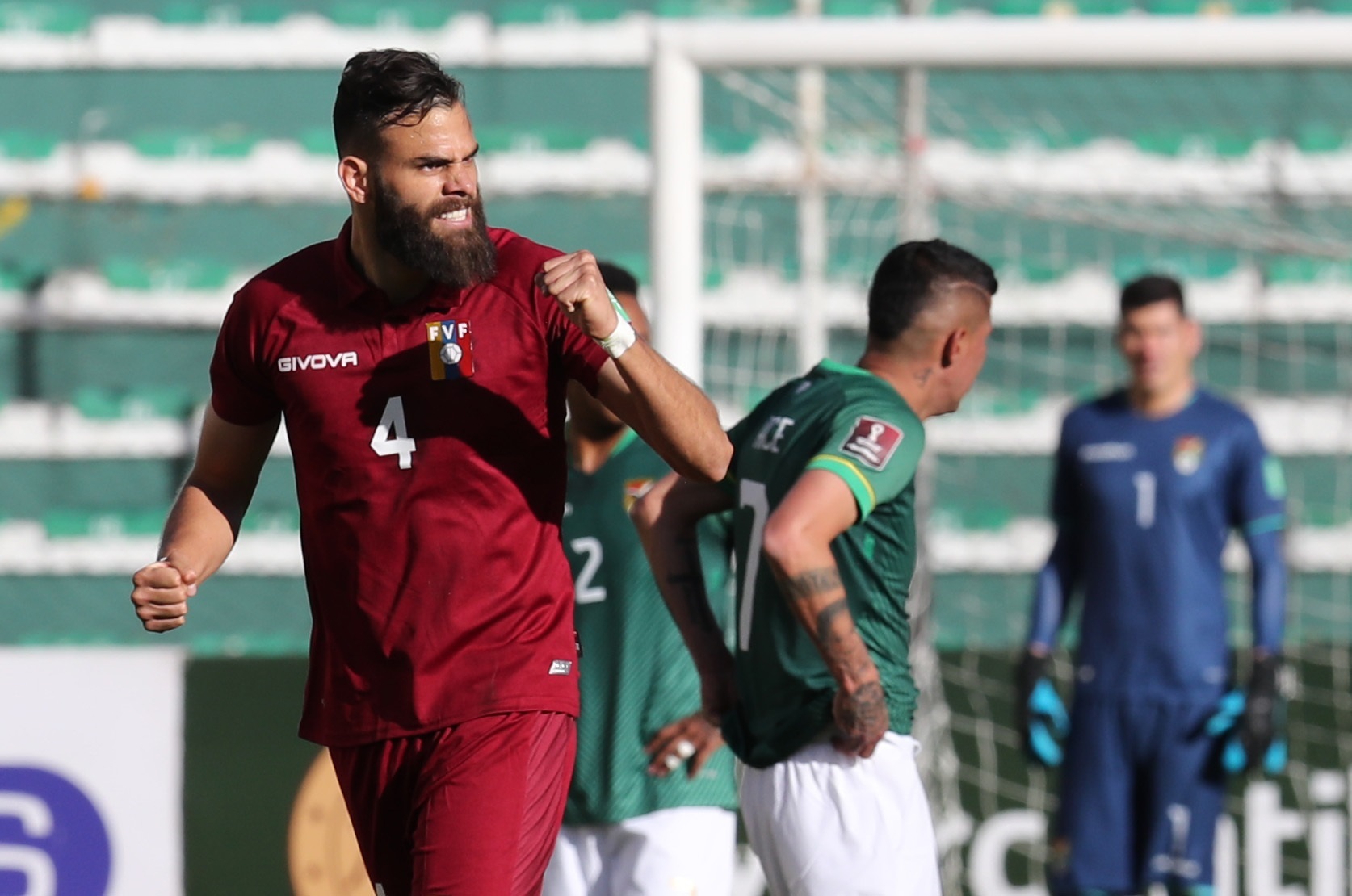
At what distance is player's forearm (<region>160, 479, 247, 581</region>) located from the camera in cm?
298

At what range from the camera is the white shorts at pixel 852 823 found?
3.53m

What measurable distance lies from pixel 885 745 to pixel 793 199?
5.07m

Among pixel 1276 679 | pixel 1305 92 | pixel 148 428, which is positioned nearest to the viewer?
pixel 1276 679

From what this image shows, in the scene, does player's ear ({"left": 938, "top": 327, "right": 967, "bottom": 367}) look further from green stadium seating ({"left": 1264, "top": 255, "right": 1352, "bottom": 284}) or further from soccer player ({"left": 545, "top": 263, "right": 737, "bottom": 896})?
green stadium seating ({"left": 1264, "top": 255, "right": 1352, "bottom": 284})

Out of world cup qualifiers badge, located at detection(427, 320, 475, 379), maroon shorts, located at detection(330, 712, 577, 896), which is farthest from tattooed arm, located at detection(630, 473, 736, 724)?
world cup qualifiers badge, located at detection(427, 320, 475, 379)

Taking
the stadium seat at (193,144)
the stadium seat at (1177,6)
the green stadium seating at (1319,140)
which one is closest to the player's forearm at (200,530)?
the stadium seat at (193,144)

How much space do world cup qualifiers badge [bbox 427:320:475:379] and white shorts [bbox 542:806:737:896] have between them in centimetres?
174

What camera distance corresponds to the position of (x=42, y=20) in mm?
9922

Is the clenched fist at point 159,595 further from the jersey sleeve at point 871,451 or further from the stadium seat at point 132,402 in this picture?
the stadium seat at point 132,402

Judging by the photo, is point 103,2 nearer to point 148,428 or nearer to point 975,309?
point 148,428

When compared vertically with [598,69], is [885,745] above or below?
below

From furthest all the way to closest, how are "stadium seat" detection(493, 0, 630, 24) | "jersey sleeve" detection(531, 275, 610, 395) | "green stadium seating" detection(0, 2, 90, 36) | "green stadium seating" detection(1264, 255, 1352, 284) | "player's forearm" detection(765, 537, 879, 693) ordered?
"stadium seat" detection(493, 0, 630, 24) < "green stadium seating" detection(0, 2, 90, 36) < "green stadium seating" detection(1264, 255, 1352, 284) < "player's forearm" detection(765, 537, 879, 693) < "jersey sleeve" detection(531, 275, 610, 395)

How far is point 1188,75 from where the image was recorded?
10070 mm

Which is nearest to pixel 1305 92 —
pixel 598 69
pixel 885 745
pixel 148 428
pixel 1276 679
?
pixel 598 69
